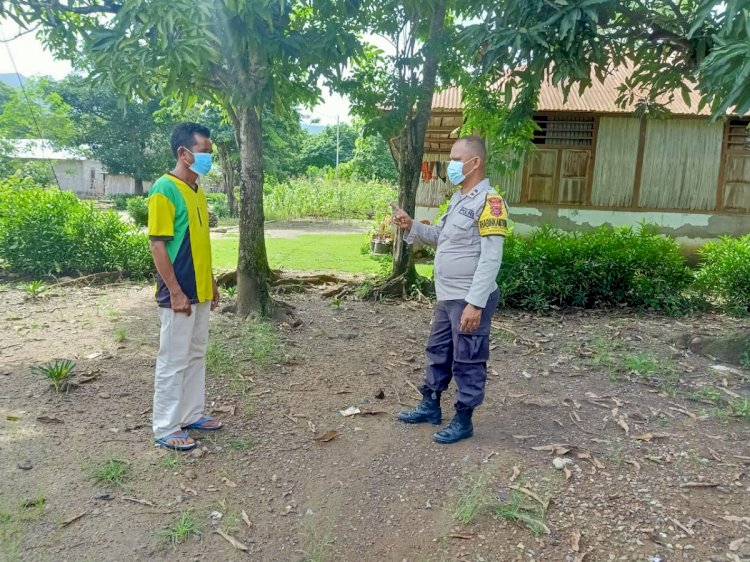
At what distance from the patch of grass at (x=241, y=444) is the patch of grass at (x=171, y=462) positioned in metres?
0.32

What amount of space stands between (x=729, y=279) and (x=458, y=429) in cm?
533

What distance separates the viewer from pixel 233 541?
2.64 m

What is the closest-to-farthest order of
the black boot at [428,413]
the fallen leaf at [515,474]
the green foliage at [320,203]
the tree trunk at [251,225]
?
the fallen leaf at [515,474] < the black boot at [428,413] < the tree trunk at [251,225] < the green foliage at [320,203]

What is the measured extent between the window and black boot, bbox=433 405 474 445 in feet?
29.5

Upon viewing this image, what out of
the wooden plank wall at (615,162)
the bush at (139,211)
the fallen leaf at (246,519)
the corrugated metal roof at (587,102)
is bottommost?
the fallen leaf at (246,519)

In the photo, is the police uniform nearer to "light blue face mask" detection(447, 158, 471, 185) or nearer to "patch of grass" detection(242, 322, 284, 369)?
"light blue face mask" detection(447, 158, 471, 185)

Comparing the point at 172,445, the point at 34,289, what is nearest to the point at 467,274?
the point at 172,445

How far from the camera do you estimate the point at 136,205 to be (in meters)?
16.0

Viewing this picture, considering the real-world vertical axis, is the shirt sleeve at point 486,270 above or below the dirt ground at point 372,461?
above

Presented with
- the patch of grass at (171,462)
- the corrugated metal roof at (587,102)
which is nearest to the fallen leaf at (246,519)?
the patch of grass at (171,462)

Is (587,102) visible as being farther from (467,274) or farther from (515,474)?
(515,474)

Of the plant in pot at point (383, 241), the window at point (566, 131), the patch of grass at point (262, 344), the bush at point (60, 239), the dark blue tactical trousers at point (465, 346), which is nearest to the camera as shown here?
the dark blue tactical trousers at point (465, 346)

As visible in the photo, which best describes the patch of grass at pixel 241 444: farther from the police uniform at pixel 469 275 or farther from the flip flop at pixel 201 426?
the police uniform at pixel 469 275

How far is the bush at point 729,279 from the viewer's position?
705 cm
